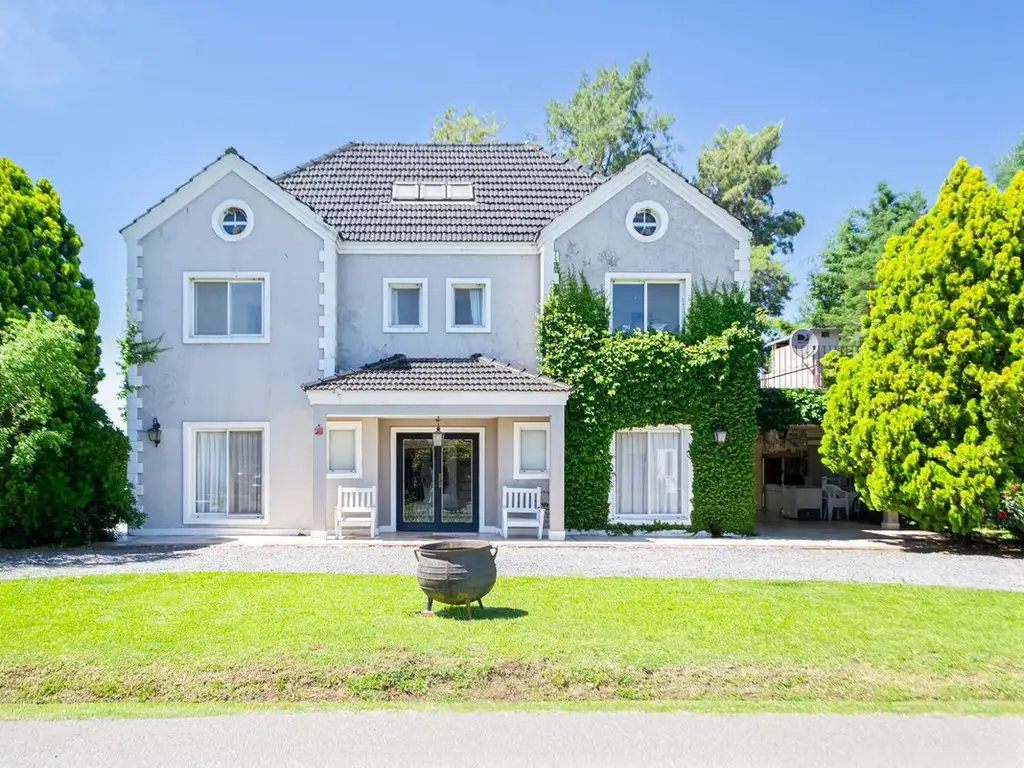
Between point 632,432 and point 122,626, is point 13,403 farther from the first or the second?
point 632,432

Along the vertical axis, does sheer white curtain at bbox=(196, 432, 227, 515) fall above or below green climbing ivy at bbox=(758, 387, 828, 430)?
below

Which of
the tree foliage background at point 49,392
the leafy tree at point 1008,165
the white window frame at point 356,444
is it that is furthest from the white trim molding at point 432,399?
the leafy tree at point 1008,165

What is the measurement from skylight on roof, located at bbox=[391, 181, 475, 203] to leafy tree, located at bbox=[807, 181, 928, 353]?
22002 mm

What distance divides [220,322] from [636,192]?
30.8 ft

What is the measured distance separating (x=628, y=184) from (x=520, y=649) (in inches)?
496

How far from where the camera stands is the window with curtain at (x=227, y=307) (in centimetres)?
1906

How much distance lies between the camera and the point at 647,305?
1927cm

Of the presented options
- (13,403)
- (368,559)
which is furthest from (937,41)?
(13,403)

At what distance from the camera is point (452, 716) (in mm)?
7285

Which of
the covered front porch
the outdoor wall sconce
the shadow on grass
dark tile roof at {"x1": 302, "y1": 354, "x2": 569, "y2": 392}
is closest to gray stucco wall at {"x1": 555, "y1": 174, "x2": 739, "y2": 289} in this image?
dark tile roof at {"x1": 302, "y1": 354, "x2": 569, "y2": 392}

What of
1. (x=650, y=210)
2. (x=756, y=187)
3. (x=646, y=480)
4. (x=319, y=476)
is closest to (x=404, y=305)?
(x=319, y=476)

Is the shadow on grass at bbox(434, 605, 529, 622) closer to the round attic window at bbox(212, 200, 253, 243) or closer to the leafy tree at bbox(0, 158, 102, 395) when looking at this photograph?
the leafy tree at bbox(0, 158, 102, 395)

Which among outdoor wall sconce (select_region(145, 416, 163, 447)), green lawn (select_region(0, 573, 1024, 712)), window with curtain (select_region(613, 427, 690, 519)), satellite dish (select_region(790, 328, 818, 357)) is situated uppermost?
satellite dish (select_region(790, 328, 818, 357))

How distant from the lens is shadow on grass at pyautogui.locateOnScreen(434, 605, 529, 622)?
10.2 meters
